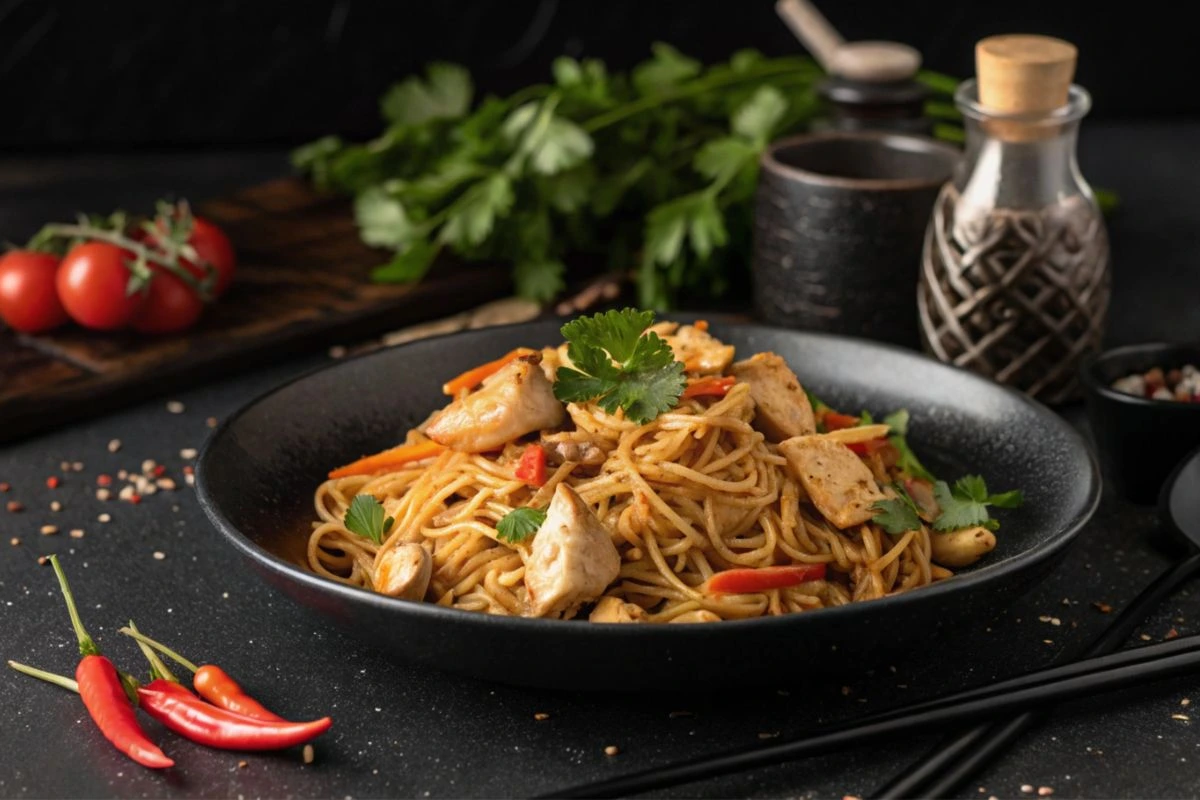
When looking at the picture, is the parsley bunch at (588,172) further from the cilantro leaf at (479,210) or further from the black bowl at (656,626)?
the black bowl at (656,626)

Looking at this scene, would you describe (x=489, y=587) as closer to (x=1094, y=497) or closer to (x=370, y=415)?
(x=370, y=415)

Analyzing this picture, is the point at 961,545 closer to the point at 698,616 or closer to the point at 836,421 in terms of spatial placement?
the point at 836,421

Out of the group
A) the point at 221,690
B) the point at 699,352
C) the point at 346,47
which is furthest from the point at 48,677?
the point at 346,47

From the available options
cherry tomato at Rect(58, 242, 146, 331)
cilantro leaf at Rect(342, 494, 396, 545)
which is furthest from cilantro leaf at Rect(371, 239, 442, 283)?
cilantro leaf at Rect(342, 494, 396, 545)

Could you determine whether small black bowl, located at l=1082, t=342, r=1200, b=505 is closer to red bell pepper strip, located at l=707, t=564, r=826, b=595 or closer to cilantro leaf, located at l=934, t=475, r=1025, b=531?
cilantro leaf, located at l=934, t=475, r=1025, b=531

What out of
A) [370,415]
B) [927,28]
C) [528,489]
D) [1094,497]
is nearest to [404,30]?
[927,28]

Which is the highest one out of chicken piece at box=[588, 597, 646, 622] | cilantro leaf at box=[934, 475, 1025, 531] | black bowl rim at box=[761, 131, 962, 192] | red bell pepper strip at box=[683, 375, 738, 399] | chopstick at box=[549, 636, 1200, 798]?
black bowl rim at box=[761, 131, 962, 192]
